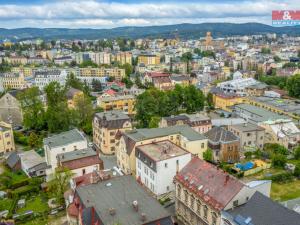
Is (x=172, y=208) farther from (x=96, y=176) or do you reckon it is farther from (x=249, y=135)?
(x=249, y=135)

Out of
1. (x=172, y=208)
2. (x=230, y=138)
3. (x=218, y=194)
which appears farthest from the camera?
(x=230, y=138)

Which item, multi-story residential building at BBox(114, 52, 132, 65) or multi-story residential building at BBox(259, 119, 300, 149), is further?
multi-story residential building at BBox(114, 52, 132, 65)

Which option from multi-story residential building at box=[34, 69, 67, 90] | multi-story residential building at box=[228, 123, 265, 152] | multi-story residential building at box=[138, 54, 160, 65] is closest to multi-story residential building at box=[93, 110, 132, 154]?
multi-story residential building at box=[228, 123, 265, 152]

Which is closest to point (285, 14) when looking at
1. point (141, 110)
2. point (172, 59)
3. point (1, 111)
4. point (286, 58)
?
point (141, 110)

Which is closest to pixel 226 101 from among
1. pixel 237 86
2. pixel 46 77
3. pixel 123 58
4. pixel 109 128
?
pixel 237 86

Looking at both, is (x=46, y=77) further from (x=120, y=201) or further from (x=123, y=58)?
(x=120, y=201)

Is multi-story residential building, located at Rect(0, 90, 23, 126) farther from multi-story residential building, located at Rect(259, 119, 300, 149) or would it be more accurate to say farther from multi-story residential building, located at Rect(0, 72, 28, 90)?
multi-story residential building, located at Rect(259, 119, 300, 149)
